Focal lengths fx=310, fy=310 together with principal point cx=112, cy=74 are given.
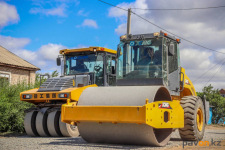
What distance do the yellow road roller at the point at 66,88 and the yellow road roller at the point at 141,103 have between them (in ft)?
2.67

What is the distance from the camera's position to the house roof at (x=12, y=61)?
20.2 m

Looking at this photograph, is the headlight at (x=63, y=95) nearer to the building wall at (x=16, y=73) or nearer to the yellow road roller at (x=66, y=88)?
the yellow road roller at (x=66, y=88)

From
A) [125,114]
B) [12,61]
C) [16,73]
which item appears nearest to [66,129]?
[125,114]

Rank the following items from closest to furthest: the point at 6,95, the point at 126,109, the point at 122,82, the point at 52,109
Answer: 1. the point at 126,109
2. the point at 122,82
3. the point at 52,109
4. the point at 6,95

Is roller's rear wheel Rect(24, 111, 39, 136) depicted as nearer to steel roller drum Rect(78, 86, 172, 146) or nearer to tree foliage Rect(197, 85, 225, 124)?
steel roller drum Rect(78, 86, 172, 146)

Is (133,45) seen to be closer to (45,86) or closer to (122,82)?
(122,82)

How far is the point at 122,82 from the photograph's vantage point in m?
9.01

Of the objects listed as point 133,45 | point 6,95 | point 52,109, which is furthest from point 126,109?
point 6,95

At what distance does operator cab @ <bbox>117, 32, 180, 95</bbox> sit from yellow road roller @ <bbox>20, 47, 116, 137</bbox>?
1.67 m

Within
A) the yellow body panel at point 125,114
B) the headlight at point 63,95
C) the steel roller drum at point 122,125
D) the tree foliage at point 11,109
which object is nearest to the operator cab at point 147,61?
the steel roller drum at point 122,125

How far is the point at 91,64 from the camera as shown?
12078 millimetres

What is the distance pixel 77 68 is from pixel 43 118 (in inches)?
98.7

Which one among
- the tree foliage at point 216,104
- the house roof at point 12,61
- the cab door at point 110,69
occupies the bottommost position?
the tree foliage at point 216,104

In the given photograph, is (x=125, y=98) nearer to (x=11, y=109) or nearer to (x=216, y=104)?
(x=11, y=109)
